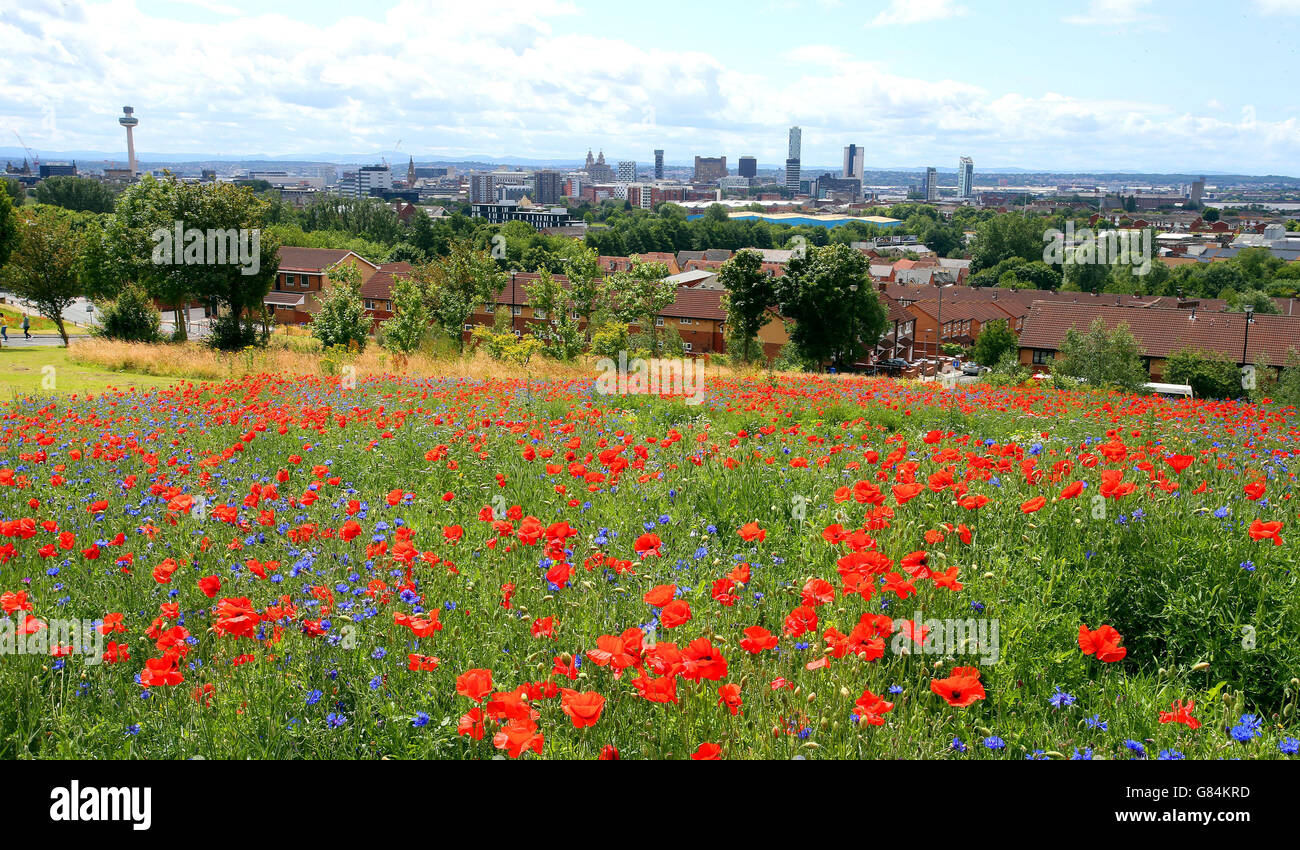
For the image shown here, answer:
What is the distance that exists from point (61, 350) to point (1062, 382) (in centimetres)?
3359

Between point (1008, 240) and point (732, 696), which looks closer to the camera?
point (732, 696)

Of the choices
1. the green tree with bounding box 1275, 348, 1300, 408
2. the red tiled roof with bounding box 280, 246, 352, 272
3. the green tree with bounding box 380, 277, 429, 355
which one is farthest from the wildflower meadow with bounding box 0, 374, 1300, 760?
the red tiled roof with bounding box 280, 246, 352, 272

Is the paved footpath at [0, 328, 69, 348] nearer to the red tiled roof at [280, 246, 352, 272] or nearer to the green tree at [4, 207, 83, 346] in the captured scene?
the green tree at [4, 207, 83, 346]

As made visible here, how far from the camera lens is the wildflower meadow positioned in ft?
10.8

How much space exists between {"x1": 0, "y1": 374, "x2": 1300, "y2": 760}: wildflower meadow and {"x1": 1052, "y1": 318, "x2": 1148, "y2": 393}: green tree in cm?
3462

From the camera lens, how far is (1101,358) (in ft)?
133

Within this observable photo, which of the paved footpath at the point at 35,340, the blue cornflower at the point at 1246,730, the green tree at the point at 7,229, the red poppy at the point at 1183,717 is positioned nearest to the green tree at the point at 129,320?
the paved footpath at the point at 35,340

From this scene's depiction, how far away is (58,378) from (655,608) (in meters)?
20.6

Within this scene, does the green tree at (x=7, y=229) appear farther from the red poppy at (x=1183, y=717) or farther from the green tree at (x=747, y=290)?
the red poppy at (x=1183, y=717)

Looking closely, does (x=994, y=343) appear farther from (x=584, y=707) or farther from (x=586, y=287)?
(x=584, y=707)

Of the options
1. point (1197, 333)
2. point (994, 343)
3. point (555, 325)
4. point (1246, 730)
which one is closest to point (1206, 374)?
point (1197, 333)

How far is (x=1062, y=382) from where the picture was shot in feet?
96.2
